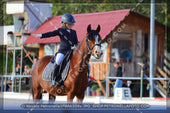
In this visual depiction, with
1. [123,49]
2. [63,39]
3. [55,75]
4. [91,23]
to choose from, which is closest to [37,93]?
[55,75]

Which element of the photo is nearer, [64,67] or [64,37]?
[64,67]

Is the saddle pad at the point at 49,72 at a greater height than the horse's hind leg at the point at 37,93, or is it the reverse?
the saddle pad at the point at 49,72

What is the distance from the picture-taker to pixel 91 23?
876 inches

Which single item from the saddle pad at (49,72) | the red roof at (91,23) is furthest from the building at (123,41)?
the saddle pad at (49,72)

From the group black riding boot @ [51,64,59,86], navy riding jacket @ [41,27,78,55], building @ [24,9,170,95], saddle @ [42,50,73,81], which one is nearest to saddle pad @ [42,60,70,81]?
saddle @ [42,50,73,81]

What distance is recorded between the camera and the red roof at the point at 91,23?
2069 cm

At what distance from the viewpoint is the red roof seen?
20.7 metres

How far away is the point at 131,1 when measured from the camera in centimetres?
2905

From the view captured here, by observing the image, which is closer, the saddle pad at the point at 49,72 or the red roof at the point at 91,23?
the saddle pad at the point at 49,72

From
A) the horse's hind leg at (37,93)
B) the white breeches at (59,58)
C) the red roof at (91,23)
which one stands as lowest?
the horse's hind leg at (37,93)

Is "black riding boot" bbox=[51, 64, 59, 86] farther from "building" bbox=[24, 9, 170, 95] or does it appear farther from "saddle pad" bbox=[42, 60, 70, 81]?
"building" bbox=[24, 9, 170, 95]

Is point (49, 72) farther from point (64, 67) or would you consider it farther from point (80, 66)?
point (80, 66)

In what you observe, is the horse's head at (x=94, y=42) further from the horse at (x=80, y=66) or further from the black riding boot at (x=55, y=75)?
the black riding boot at (x=55, y=75)

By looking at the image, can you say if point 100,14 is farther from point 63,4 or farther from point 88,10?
point 63,4
